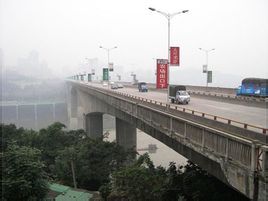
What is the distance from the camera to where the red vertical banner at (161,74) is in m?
27.0

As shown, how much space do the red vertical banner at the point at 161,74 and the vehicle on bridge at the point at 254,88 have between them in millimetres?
16301

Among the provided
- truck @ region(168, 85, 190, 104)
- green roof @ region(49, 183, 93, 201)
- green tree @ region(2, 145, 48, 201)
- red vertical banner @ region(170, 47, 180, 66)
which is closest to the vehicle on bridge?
truck @ region(168, 85, 190, 104)

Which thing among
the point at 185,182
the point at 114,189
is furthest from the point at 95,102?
the point at 185,182

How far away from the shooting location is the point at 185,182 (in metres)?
20.4

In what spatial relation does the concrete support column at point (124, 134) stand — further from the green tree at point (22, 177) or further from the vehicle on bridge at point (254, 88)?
the green tree at point (22, 177)

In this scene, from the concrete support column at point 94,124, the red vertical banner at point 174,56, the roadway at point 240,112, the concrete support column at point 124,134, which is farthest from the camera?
the concrete support column at point 94,124

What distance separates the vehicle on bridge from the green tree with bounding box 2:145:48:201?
27.1m

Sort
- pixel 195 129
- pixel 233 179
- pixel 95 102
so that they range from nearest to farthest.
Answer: pixel 233 179 → pixel 195 129 → pixel 95 102

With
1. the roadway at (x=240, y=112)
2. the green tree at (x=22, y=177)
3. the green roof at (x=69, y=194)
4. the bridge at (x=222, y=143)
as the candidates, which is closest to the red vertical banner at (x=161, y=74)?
the bridge at (x=222, y=143)

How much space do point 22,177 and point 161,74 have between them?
43.8 feet

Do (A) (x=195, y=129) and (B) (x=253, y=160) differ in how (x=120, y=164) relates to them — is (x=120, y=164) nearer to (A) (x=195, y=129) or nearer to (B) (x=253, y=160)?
(A) (x=195, y=129)

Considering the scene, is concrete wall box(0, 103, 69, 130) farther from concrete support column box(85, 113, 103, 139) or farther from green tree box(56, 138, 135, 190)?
green tree box(56, 138, 135, 190)

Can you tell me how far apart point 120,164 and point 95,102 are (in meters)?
22.6

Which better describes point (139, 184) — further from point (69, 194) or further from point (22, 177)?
point (69, 194)
